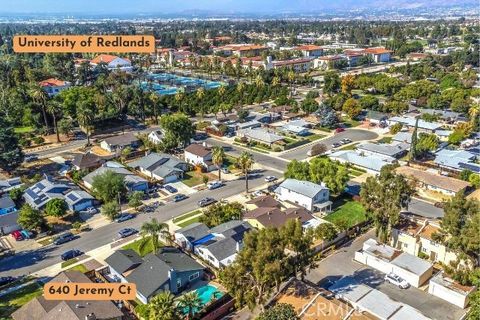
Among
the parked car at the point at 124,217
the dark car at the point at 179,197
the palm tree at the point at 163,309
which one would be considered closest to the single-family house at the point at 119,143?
the dark car at the point at 179,197

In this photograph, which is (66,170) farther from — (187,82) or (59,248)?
(187,82)

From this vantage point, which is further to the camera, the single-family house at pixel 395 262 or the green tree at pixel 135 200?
the green tree at pixel 135 200

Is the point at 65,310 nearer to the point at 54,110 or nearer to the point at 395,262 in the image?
the point at 395,262

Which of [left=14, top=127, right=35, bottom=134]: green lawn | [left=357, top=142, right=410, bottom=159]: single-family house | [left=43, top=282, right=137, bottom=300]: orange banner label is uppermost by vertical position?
[left=43, top=282, right=137, bottom=300]: orange banner label

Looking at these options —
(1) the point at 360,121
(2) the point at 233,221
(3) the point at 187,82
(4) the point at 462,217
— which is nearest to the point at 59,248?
(2) the point at 233,221

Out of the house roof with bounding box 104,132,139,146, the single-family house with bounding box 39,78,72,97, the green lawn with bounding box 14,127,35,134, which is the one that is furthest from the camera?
the single-family house with bounding box 39,78,72,97

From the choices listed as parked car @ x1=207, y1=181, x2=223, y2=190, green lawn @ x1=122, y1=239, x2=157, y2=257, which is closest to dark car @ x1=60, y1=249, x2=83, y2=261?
green lawn @ x1=122, y1=239, x2=157, y2=257

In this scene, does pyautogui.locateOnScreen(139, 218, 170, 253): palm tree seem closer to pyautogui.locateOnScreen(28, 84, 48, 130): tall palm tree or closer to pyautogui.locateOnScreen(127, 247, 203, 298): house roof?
pyautogui.locateOnScreen(127, 247, 203, 298): house roof

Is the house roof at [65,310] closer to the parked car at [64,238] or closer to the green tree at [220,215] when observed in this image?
the parked car at [64,238]
